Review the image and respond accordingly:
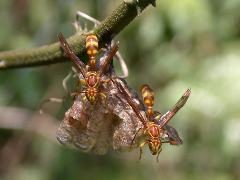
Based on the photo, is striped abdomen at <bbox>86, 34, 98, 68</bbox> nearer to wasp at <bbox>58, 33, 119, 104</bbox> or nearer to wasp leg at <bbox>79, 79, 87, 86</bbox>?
wasp at <bbox>58, 33, 119, 104</bbox>

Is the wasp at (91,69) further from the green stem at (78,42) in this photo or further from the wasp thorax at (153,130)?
the wasp thorax at (153,130)

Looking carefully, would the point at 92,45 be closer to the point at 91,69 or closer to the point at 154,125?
the point at 91,69

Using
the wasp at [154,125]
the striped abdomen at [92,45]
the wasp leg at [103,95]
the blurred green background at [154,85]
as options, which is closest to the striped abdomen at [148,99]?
the wasp at [154,125]

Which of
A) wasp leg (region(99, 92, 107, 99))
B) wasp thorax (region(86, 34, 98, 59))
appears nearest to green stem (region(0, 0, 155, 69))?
wasp thorax (region(86, 34, 98, 59))

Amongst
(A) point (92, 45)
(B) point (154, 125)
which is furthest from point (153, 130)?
(A) point (92, 45)

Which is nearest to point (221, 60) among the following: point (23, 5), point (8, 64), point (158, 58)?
point (158, 58)

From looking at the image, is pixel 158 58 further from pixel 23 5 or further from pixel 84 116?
pixel 84 116
